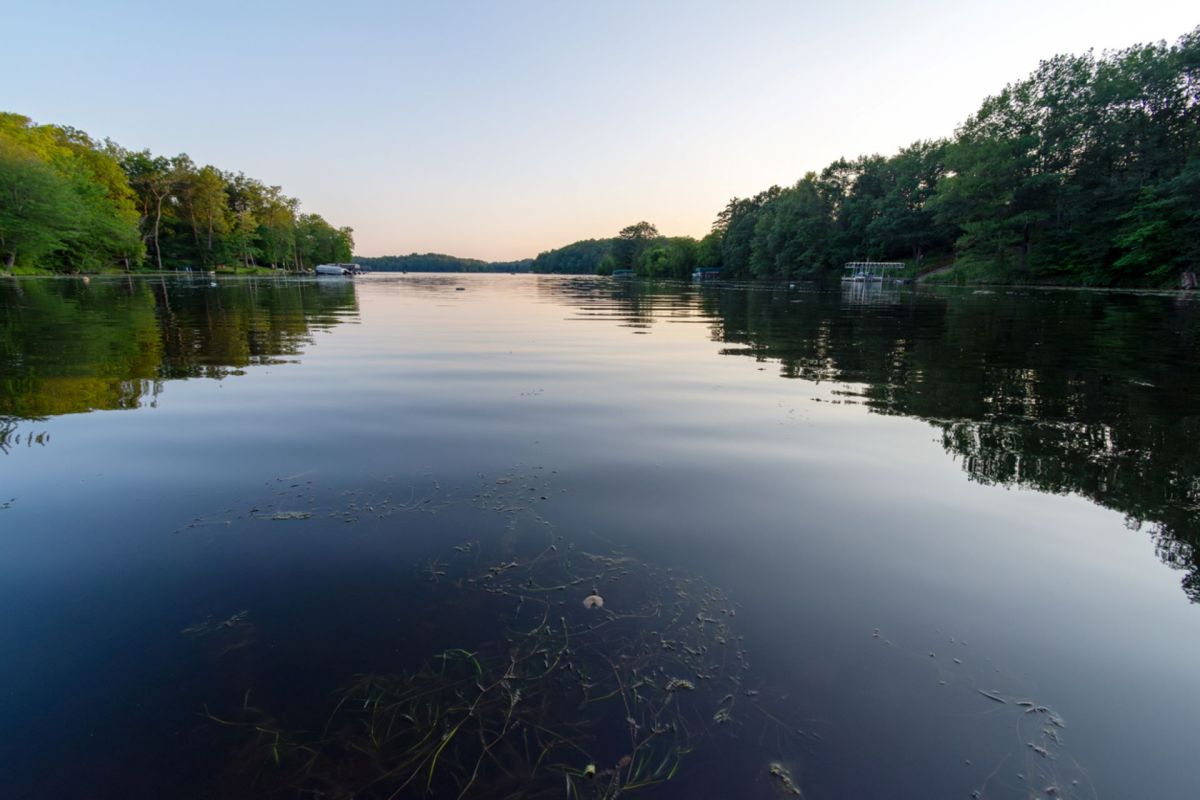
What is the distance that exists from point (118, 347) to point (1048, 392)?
18.3 metres

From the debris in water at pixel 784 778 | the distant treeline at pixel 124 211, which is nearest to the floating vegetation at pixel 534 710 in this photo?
the debris in water at pixel 784 778

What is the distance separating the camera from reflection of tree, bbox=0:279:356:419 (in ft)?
26.7

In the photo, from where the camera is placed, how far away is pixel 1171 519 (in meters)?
4.61

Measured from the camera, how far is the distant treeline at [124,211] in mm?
46688

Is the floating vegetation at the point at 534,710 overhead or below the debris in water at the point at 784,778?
overhead

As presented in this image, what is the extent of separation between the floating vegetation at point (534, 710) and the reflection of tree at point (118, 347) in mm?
7530

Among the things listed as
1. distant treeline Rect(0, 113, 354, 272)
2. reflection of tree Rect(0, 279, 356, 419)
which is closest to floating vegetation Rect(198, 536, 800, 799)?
reflection of tree Rect(0, 279, 356, 419)

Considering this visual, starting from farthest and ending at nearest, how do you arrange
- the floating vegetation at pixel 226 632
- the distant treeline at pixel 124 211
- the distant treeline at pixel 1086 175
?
the distant treeline at pixel 124 211 < the distant treeline at pixel 1086 175 < the floating vegetation at pixel 226 632

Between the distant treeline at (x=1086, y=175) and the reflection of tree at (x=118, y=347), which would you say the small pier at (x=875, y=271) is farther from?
the reflection of tree at (x=118, y=347)

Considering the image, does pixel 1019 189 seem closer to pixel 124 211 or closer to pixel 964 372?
pixel 964 372

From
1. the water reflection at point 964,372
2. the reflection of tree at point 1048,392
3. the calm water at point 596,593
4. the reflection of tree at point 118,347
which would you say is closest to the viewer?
the calm water at point 596,593

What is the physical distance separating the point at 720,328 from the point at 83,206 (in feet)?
220

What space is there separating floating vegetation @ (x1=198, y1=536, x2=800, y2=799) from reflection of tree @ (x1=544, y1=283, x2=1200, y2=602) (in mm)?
3517

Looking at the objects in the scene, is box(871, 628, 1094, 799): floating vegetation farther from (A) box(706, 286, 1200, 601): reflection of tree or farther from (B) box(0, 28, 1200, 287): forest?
(B) box(0, 28, 1200, 287): forest
